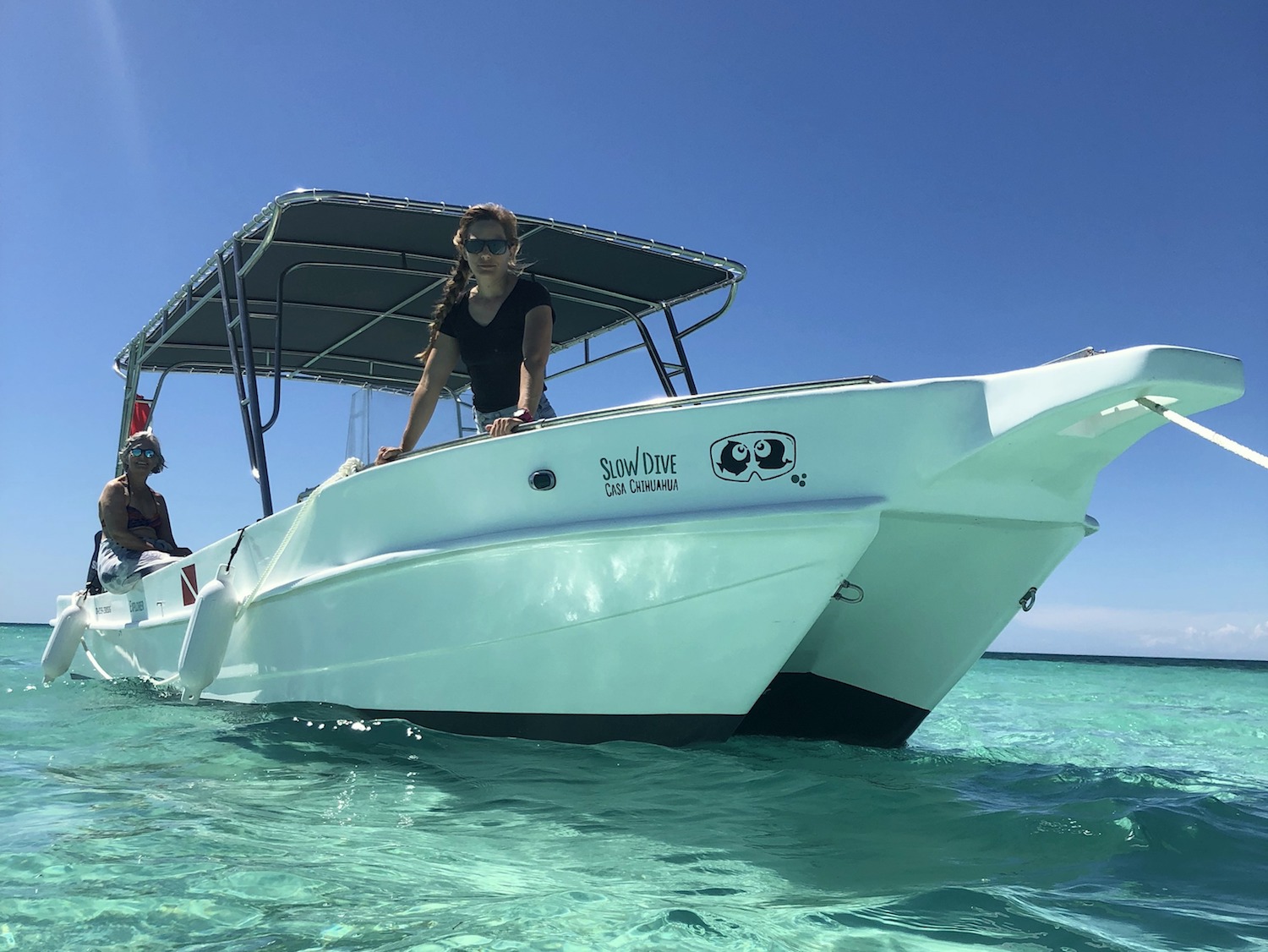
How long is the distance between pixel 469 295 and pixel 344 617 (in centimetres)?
150

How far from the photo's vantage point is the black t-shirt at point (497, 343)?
404 centimetres

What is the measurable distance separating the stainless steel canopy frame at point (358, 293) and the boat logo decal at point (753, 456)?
7.44ft

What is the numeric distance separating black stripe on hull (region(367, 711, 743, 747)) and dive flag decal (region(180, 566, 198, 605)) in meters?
2.29

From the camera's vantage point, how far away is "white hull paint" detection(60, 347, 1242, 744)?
2.82 m

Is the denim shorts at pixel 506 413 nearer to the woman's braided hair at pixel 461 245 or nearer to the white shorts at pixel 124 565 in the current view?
the woman's braided hair at pixel 461 245

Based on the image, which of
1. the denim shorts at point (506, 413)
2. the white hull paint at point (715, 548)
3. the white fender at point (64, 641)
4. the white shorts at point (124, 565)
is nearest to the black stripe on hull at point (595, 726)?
the white hull paint at point (715, 548)

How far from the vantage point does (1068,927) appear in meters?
1.69

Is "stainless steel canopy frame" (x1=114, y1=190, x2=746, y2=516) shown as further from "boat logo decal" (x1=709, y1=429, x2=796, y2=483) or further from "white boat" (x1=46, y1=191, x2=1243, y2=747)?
"boat logo decal" (x1=709, y1=429, x2=796, y2=483)

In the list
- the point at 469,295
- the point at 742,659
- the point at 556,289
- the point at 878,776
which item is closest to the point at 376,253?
the point at 556,289

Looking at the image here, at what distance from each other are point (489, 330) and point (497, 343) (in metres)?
0.07

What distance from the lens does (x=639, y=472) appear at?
3096 millimetres

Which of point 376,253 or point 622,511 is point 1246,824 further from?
point 376,253

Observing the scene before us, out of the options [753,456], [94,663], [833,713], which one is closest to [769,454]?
[753,456]

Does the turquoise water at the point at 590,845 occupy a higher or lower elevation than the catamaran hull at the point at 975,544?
lower
